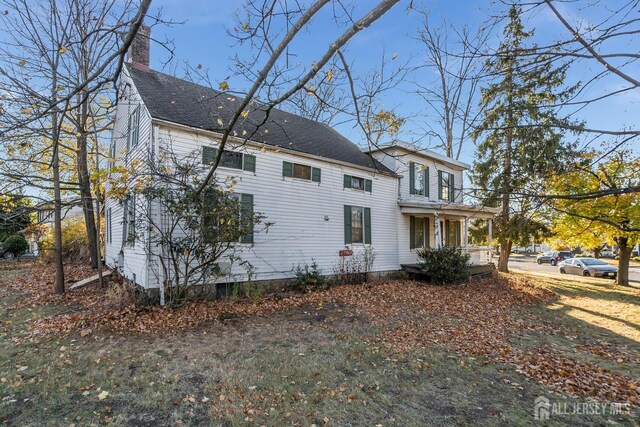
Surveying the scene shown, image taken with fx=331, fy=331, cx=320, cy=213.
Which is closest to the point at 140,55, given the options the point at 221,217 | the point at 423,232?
the point at 221,217

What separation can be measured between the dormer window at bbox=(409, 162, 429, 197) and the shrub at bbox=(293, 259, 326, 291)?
643cm

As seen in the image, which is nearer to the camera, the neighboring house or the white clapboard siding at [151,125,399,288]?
the neighboring house

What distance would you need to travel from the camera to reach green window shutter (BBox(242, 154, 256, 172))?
32.4 feet

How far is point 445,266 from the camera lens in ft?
41.0

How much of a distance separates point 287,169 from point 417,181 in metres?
7.15

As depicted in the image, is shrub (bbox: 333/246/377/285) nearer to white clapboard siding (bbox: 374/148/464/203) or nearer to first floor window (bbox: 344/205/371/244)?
first floor window (bbox: 344/205/371/244)

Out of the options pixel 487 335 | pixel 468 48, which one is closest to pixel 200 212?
pixel 468 48

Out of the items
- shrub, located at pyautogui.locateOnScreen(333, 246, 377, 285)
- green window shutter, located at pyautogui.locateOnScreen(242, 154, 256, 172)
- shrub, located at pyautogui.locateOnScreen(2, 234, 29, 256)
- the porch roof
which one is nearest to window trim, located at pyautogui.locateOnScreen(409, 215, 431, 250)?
the porch roof

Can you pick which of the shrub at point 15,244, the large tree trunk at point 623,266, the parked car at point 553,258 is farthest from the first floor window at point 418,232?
the parked car at point 553,258

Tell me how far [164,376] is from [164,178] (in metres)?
4.31

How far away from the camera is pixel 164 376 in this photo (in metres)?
4.48

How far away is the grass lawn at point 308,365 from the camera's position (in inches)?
145

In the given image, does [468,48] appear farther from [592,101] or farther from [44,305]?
[44,305]

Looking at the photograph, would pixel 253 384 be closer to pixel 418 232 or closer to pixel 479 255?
pixel 418 232
